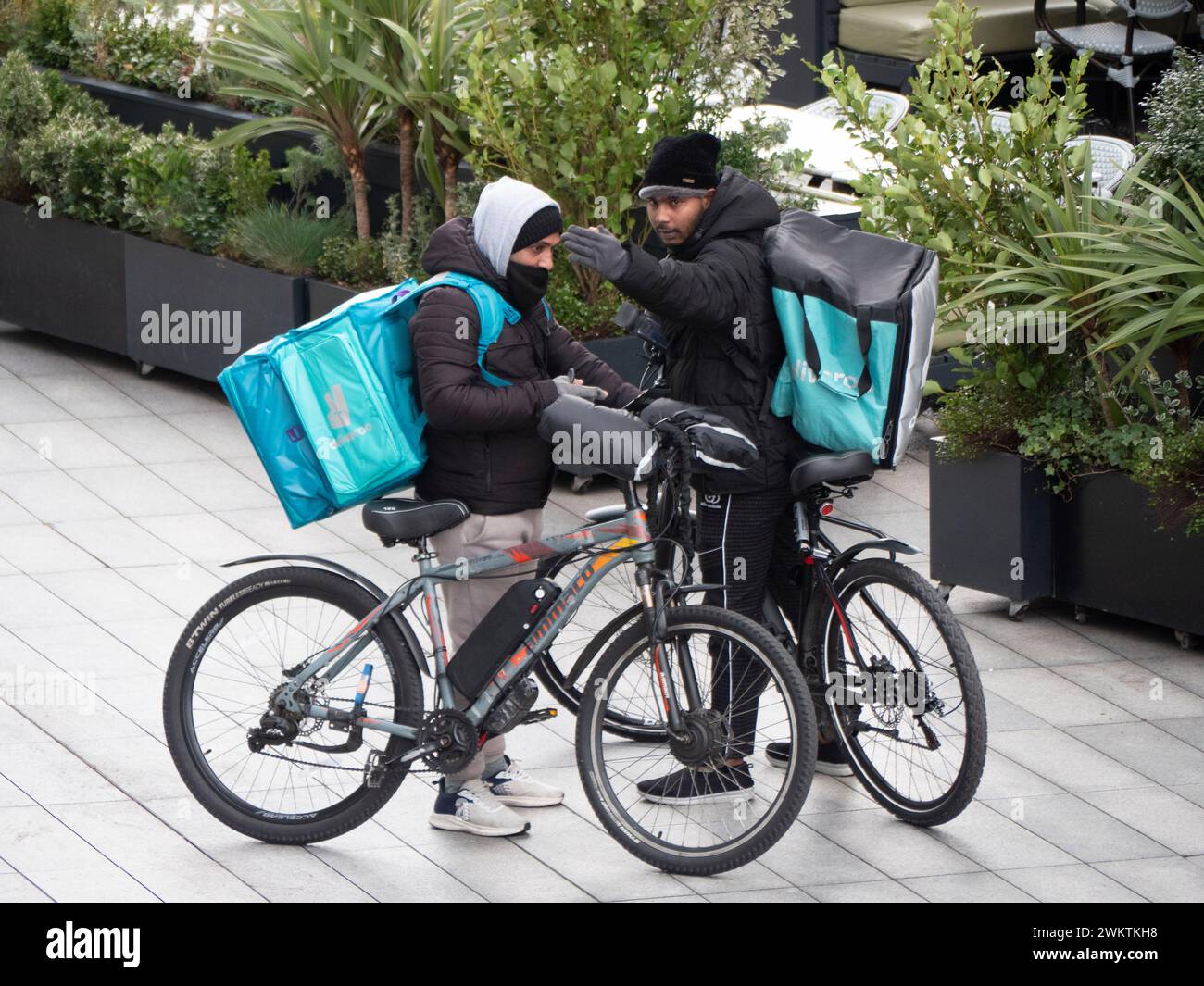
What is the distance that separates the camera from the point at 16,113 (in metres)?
10.4

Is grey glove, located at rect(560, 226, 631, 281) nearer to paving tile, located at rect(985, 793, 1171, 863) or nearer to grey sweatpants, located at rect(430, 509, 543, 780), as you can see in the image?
grey sweatpants, located at rect(430, 509, 543, 780)

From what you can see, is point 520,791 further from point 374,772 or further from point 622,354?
point 622,354

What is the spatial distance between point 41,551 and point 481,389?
3.26 m

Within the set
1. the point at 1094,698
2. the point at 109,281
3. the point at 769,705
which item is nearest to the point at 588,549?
the point at 769,705

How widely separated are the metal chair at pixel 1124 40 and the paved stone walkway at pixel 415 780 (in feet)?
17.4

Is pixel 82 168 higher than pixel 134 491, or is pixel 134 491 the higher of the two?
pixel 82 168

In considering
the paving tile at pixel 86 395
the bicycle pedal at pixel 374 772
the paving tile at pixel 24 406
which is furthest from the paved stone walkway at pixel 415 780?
the paving tile at pixel 86 395

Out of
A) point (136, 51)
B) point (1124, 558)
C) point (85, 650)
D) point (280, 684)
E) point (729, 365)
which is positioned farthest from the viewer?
point (136, 51)

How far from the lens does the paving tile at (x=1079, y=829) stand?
16.8 ft

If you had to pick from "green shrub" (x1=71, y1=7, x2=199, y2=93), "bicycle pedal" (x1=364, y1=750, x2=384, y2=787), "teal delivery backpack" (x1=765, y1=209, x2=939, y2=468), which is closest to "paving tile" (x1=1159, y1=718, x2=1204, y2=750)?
"teal delivery backpack" (x1=765, y1=209, x2=939, y2=468)

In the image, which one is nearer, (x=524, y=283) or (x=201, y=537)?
(x=524, y=283)

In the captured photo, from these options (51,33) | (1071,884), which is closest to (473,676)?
(1071,884)

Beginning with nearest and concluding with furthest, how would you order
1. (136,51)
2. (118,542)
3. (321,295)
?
(118,542), (321,295), (136,51)

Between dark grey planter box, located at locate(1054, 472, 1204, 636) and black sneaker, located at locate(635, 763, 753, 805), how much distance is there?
2.29 m
